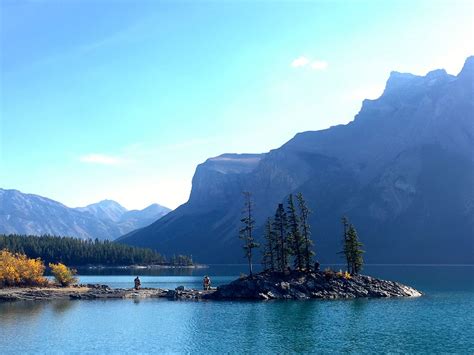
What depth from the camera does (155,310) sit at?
93062mm

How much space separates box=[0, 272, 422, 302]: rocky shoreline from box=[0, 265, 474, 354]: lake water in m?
7.16

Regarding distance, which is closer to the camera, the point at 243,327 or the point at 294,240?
the point at 243,327

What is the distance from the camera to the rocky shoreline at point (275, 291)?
4267 inches

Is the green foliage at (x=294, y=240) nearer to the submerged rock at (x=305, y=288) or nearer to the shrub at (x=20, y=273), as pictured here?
the submerged rock at (x=305, y=288)

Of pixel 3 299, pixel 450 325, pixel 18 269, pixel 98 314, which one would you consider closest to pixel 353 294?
pixel 450 325

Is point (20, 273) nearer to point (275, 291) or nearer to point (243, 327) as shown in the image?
point (275, 291)

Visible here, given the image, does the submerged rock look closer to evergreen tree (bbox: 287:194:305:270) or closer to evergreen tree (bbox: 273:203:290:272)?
evergreen tree (bbox: 287:194:305:270)

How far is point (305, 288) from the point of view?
10900cm

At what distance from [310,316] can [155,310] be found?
2956 centimetres

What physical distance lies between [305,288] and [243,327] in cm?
3951

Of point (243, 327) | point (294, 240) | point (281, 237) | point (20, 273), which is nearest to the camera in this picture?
point (243, 327)

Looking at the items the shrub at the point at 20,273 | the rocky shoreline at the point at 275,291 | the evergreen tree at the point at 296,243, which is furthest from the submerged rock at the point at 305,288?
the shrub at the point at 20,273

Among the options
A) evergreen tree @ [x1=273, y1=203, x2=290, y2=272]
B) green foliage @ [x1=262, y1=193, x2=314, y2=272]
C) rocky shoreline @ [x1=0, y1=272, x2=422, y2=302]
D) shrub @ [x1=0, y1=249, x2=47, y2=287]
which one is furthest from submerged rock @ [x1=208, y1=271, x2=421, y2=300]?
shrub @ [x1=0, y1=249, x2=47, y2=287]

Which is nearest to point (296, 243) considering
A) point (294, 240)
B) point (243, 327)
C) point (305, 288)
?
point (294, 240)
